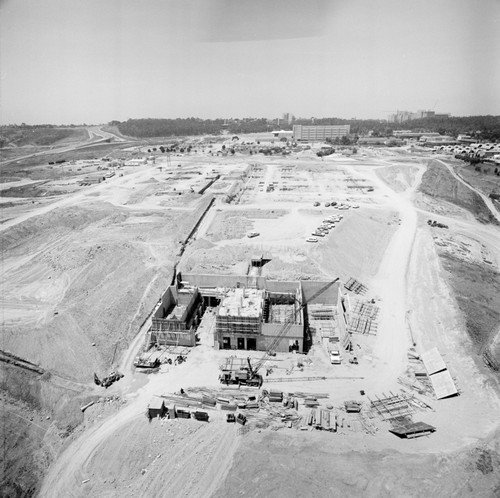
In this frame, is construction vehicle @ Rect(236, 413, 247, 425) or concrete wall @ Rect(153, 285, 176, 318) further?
concrete wall @ Rect(153, 285, 176, 318)

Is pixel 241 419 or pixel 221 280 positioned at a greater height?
pixel 221 280

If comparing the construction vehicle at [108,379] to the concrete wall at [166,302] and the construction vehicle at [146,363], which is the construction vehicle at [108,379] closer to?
the construction vehicle at [146,363]

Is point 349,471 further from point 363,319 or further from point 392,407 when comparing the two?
point 363,319

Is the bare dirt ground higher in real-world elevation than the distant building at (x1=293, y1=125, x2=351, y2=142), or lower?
lower

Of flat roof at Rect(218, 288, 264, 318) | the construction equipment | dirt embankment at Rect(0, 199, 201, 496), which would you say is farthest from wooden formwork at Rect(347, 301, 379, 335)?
dirt embankment at Rect(0, 199, 201, 496)

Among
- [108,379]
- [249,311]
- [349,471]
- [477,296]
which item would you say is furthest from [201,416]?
[477,296]

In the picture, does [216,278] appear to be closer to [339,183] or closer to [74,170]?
[339,183]

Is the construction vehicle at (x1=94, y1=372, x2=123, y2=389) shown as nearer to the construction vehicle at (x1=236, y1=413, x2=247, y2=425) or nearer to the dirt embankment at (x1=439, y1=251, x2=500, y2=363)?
the construction vehicle at (x1=236, y1=413, x2=247, y2=425)
